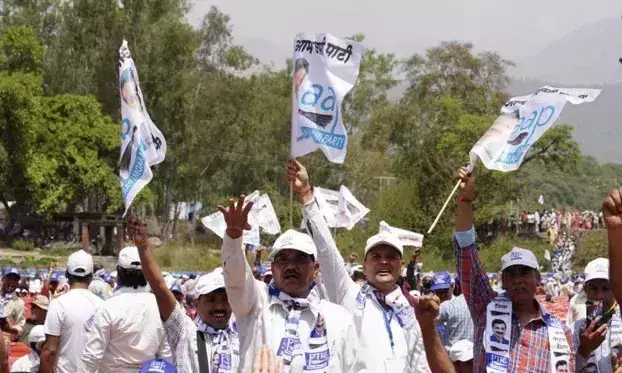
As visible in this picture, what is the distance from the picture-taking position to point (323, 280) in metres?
5.86

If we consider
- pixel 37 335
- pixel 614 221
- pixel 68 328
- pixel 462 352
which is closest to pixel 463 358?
pixel 462 352

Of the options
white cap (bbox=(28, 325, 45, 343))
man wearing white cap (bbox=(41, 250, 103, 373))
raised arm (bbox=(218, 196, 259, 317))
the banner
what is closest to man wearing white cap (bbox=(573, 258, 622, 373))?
raised arm (bbox=(218, 196, 259, 317))

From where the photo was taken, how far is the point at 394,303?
5.62 metres

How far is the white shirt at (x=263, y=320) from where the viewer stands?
4.80 metres

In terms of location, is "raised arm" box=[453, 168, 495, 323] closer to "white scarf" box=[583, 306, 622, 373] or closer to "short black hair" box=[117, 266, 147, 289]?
"white scarf" box=[583, 306, 622, 373]

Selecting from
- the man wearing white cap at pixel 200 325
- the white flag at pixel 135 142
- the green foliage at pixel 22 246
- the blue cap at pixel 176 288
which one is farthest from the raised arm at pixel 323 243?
the green foliage at pixel 22 246

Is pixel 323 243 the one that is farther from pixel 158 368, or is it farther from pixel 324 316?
pixel 158 368

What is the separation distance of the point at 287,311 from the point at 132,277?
1.52m

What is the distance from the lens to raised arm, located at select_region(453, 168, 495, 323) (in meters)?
5.95

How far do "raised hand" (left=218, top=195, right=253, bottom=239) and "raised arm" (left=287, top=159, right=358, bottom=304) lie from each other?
1010 millimetres

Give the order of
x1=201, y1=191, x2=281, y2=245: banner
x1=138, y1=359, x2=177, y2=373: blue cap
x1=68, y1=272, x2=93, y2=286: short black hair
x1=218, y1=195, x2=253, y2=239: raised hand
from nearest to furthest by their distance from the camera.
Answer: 1. x1=138, y1=359, x2=177, y2=373: blue cap
2. x1=218, y1=195, x2=253, y2=239: raised hand
3. x1=68, y1=272, x2=93, y2=286: short black hair
4. x1=201, y1=191, x2=281, y2=245: banner

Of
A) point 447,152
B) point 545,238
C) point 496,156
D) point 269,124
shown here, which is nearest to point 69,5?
point 269,124

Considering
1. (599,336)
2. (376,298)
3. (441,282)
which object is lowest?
(441,282)

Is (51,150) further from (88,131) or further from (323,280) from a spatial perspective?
(323,280)
